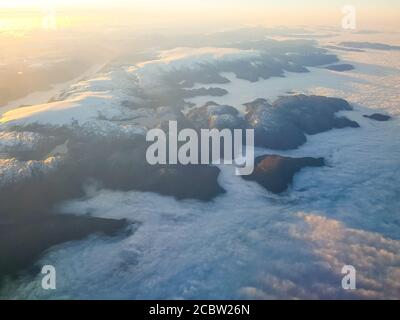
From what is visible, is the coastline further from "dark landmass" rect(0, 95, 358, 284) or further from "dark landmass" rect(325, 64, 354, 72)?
"dark landmass" rect(325, 64, 354, 72)

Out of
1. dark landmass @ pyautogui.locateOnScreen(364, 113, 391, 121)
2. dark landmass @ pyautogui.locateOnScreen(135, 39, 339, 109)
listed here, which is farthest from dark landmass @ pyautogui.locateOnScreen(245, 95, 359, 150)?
dark landmass @ pyautogui.locateOnScreen(135, 39, 339, 109)

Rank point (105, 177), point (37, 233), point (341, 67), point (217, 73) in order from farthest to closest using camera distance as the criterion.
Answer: point (341, 67) < point (217, 73) < point (105, 177) < point (37, 233)

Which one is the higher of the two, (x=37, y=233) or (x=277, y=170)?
(x=277, y=170)

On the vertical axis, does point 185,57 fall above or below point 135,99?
above

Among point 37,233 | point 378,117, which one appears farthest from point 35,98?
point 378,117

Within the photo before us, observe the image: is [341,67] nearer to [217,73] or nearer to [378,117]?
[217,73]

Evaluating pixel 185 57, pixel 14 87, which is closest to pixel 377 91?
pixel 185 57

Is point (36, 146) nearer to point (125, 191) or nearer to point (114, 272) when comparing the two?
point (125, 191)
